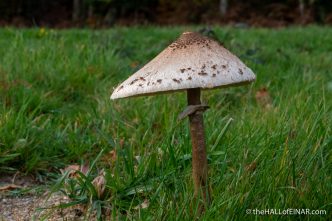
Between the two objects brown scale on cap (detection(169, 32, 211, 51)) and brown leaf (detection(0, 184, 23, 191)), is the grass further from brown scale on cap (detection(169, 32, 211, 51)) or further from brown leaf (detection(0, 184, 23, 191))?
brown scale on cap (detection(169, 32, 211, 51))

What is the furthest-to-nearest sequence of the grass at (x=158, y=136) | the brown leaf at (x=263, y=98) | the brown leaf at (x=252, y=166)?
1. the brown leaf at (x=263, y=98)
2. the brown leaf at (x=252, y=166)
3. the grass at (x=158, y=136)

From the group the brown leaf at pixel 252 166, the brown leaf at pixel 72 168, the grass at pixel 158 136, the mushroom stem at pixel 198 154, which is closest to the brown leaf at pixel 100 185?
the grass at pixel 158 136

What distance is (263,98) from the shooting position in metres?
4.05

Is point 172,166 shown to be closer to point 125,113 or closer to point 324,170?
point 324,170

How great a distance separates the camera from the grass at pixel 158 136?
2.21 m

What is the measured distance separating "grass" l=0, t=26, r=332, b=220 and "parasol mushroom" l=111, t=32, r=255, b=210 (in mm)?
173

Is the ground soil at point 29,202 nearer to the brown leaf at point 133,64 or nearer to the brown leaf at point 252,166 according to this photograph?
the brown leaf at point 252,166

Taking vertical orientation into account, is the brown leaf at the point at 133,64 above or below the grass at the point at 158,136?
above

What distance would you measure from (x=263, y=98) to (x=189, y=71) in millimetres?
2227

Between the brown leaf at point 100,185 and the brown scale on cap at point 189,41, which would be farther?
the brown leaf at point 100,185

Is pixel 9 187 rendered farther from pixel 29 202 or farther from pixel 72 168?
pixel 72 168

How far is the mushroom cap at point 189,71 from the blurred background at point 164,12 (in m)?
15.3

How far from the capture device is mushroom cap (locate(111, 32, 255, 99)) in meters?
1.88

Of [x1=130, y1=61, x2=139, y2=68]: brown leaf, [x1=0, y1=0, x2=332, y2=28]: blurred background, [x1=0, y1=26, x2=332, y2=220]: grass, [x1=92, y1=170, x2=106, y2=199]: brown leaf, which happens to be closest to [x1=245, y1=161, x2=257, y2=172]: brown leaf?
[x1=0, y1=26, x2=332, y2=220]: grass
